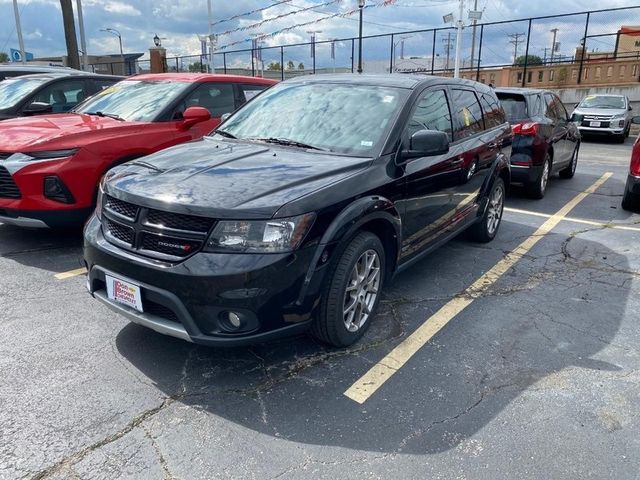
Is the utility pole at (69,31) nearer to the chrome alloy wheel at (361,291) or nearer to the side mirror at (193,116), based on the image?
the side mirror at (193,116)

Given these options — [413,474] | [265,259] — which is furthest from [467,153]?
[413,474]

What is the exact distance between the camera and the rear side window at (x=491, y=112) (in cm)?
555

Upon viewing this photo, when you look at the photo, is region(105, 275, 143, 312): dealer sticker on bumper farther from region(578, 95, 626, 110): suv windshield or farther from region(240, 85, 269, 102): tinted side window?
region(578, 95, 626, 110): suv windshield

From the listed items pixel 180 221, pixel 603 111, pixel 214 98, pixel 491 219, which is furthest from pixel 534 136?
pixel 603 111

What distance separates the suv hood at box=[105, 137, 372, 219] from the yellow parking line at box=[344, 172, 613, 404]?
116cm

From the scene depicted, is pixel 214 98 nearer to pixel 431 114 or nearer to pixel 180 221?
pixel 431 114

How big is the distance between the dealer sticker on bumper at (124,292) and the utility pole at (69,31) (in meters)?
17.4

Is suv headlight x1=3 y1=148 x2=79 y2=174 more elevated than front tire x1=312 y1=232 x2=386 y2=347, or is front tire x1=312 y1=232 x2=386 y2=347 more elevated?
suv headlight x1=3 y1=148 x2=79 y2=174

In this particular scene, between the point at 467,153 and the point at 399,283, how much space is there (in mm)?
1369

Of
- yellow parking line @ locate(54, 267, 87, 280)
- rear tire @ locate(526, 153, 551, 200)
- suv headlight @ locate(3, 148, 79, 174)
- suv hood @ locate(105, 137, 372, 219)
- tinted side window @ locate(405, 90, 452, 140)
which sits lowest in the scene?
yellow parking line @ locate(54, 267, 87, 280)

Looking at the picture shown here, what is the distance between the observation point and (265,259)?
2.74m

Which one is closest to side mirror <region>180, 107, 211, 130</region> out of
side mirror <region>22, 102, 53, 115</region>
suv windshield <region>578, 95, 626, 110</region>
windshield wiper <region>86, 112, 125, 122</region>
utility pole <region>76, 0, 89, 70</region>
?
windshield wiper <region>86, 112, 125, 122</region>

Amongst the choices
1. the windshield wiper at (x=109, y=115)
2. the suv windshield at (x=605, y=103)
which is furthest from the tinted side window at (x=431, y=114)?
the suv windshield at (x=605, y=103)

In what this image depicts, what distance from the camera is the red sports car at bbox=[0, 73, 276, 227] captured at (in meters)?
4.81
